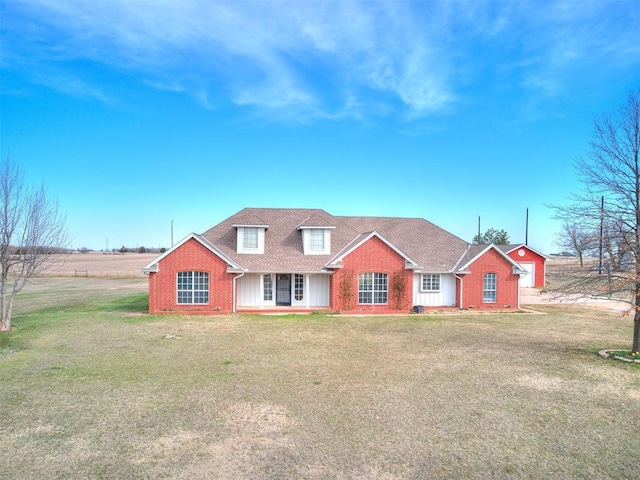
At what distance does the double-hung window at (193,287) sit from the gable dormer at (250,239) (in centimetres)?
348

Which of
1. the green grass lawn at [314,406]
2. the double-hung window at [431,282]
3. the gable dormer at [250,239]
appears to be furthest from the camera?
the double-hung window at [431,282]

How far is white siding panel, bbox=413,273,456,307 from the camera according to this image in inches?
1025

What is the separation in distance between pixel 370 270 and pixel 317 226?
458 cm

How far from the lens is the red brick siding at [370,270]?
79.9ft

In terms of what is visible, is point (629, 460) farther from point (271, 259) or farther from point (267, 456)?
point (271, 259)

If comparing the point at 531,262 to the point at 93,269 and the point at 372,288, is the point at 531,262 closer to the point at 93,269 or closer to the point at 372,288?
the point at 372,288

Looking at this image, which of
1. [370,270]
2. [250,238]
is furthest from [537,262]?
[250,238]

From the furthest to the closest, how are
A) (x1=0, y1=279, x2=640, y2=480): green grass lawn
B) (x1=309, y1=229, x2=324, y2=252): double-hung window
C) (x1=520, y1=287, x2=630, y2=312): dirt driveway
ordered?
(x1=520, y1=287, x2=630, y2=312): dirt driveway, (x1=309, y1=229, x2=324, y2=252): double-hung window, (x1=0, y1=279, x2=640, y2=480): green grass lawn

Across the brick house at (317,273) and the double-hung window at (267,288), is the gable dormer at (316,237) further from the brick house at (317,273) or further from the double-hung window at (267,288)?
the double-hung window at (267,288)

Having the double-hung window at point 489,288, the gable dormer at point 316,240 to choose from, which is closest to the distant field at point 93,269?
the gable dormer at point 316,240

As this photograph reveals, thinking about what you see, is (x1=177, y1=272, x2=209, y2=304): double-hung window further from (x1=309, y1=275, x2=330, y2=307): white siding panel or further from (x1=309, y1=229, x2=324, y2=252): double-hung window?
(x1=309, y1=229, x2=324, y2=252): double-hung window

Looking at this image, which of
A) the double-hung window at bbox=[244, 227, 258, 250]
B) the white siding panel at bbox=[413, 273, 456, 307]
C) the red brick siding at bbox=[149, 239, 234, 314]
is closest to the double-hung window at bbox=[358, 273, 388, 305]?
the white siding panel at bbox=[413, 273, 456, 307]

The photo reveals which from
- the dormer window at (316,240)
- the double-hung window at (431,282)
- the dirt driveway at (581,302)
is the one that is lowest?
the dirt driveway at (581,302)

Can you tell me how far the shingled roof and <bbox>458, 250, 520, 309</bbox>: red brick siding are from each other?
4.75 feet
